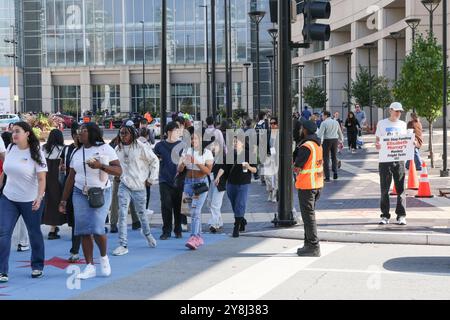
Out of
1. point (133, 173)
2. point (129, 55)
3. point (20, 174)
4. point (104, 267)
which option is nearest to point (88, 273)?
point (104, 267)

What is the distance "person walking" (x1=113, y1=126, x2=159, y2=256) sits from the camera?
36.4 feet

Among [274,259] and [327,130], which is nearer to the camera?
[274,259]

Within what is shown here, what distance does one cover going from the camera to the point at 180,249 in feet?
37.1

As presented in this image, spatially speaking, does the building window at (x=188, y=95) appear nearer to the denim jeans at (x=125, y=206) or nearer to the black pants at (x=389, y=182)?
the black pants at (x=389, y=182)

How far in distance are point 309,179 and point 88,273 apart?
314cm

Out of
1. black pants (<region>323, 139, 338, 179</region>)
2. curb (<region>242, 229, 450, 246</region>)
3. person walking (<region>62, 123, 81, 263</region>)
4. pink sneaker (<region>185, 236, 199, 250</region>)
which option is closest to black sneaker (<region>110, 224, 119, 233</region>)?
person walking (<region>62, 123, 81, 263</region>)

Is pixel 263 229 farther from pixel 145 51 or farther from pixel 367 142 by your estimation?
pixel 145 51

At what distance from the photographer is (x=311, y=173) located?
404 inches

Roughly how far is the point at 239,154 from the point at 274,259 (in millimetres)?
2618

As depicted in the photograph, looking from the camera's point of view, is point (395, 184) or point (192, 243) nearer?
point (192, 243)

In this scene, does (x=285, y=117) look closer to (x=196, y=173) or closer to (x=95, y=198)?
(x=196, y=173)

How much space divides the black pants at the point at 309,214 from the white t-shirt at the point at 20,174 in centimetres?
342
